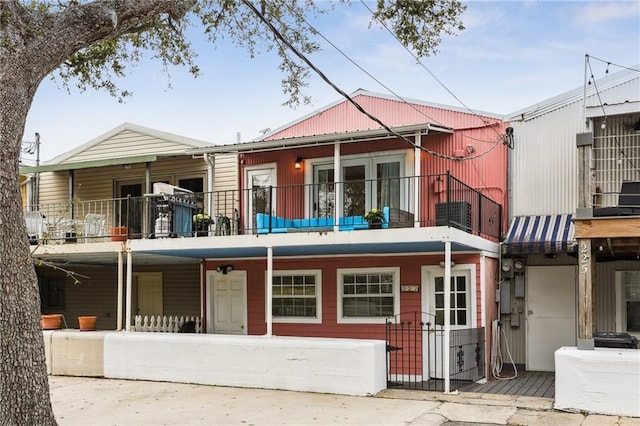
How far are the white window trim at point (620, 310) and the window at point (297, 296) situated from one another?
5688 mm

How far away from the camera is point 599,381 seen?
344 inches

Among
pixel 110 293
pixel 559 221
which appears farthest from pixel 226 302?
pixel 559 221

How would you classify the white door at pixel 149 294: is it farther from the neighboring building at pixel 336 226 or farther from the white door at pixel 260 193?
the white door at pixel 260 193

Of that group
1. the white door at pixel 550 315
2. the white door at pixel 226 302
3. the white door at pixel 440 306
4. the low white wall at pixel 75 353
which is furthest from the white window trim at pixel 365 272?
the low white wall at pixel 75 353

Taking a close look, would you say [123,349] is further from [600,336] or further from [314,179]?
[600,336]

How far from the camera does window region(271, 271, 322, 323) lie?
13555mm

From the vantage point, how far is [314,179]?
1420 centimetres

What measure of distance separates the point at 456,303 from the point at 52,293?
12216 millimetres

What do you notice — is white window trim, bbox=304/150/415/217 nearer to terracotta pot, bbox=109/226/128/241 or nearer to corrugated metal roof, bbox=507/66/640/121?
corrugated metal roof, bbox=507/66/640/121

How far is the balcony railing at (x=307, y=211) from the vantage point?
39.2 ft

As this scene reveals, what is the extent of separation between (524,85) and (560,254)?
3.90 m

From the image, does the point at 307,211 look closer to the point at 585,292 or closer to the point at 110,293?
the point at 585,292

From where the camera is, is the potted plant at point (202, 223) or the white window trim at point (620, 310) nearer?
the white window trim at point (620, 310)

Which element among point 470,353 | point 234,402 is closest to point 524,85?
point 470,353
